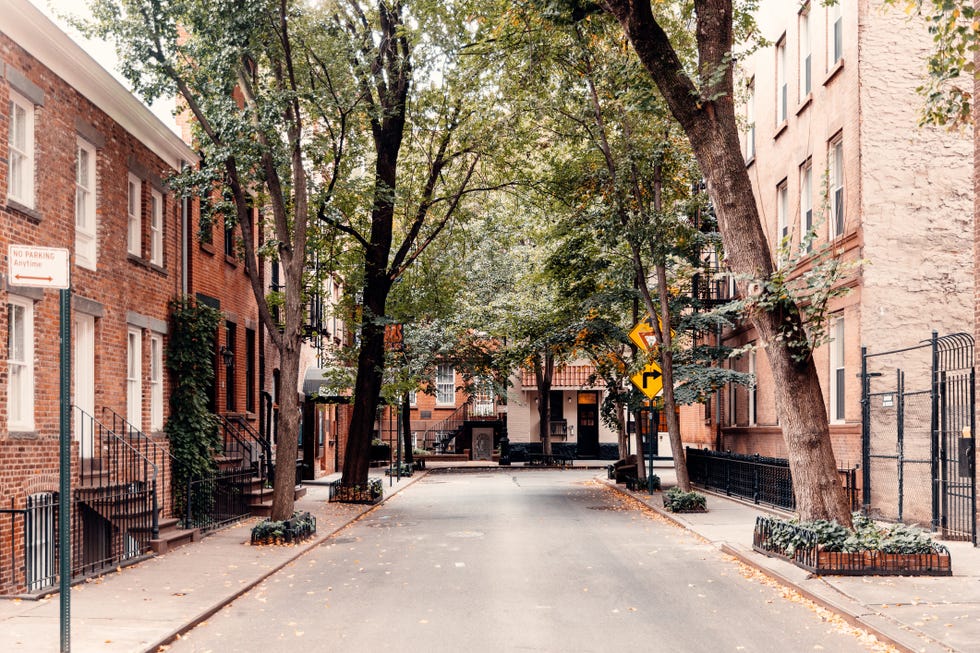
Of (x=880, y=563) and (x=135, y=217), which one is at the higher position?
(x=135, y=217)

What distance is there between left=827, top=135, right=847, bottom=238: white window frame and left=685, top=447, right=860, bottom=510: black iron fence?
493 centimetres

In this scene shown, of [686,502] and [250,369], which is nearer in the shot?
[686,502]

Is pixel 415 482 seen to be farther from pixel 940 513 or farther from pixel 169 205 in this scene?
Answer: pixel 940 513

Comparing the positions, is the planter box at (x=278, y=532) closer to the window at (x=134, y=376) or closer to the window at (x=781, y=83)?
the window at (x=134, y=376)

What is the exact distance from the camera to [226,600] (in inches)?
428

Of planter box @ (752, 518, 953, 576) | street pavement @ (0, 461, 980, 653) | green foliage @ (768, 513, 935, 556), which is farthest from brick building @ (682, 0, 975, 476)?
planter box @ (752, 518, 953, 576)

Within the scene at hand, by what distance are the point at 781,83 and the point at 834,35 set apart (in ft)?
15.2

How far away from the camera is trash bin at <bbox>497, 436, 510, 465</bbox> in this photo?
4838 centimetres

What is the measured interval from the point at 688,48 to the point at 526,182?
4966 mm

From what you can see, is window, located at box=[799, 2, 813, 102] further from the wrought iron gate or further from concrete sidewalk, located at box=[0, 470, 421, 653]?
concrete sidewalk, located at box=[0, 470, 421, 653]

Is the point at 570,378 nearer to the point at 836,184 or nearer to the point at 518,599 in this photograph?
the point at 836,184

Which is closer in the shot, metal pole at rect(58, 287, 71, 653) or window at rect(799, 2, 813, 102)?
metal pole at rect(58, 287, 71, 653)

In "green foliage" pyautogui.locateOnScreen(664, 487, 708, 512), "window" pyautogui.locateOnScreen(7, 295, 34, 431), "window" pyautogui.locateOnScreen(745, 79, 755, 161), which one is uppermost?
"window" pyautogui.locateOnScreen(745, 79, 755, 161)

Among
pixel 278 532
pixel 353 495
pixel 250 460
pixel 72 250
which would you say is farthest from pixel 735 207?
pixel 353 495
